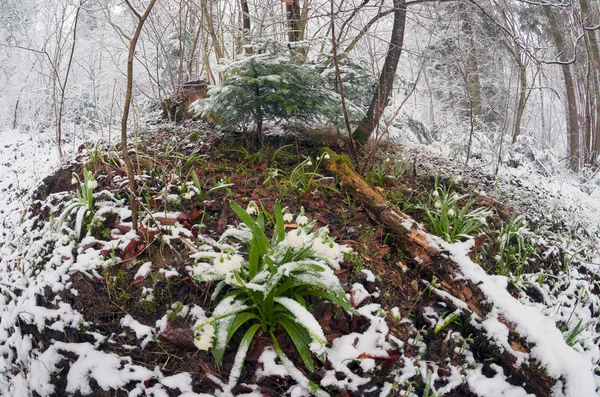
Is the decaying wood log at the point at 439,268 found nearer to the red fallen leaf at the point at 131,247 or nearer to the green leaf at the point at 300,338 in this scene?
the green leaf at the point at 300,338

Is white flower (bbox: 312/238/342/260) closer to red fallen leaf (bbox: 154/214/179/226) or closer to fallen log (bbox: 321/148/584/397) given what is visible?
fallen log (bbox: 321/148/584/397)

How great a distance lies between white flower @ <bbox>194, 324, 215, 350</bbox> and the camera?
4.83ft

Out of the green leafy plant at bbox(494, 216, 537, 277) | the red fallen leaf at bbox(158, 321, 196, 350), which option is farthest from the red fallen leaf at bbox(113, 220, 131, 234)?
the green leafy plant at bbox(494, 216, 537, 277)

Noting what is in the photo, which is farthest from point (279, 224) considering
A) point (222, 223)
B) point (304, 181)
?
point (304, 181)

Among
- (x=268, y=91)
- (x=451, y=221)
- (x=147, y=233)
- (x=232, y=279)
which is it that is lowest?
(x=451, y=221)

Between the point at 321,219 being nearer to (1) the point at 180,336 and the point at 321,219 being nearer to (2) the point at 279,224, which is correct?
(2) the point at 279,224

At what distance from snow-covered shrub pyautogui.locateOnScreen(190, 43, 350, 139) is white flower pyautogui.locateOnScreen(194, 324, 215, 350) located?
77.7 inches

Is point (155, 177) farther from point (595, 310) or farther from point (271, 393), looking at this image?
point (595, 310)

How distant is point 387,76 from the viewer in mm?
3625

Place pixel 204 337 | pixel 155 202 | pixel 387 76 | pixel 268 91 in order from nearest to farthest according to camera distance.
Result: 1. pixel 204 337
2. pixel 155 202
3. pixel 268 91
4. pixel 387 76

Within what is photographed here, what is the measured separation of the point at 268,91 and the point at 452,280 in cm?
216

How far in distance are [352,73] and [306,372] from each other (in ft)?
9.83

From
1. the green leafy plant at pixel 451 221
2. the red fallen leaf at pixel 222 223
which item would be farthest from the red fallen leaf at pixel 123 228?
the green leafy plant at pixel 451 221

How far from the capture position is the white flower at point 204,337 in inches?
58.0
